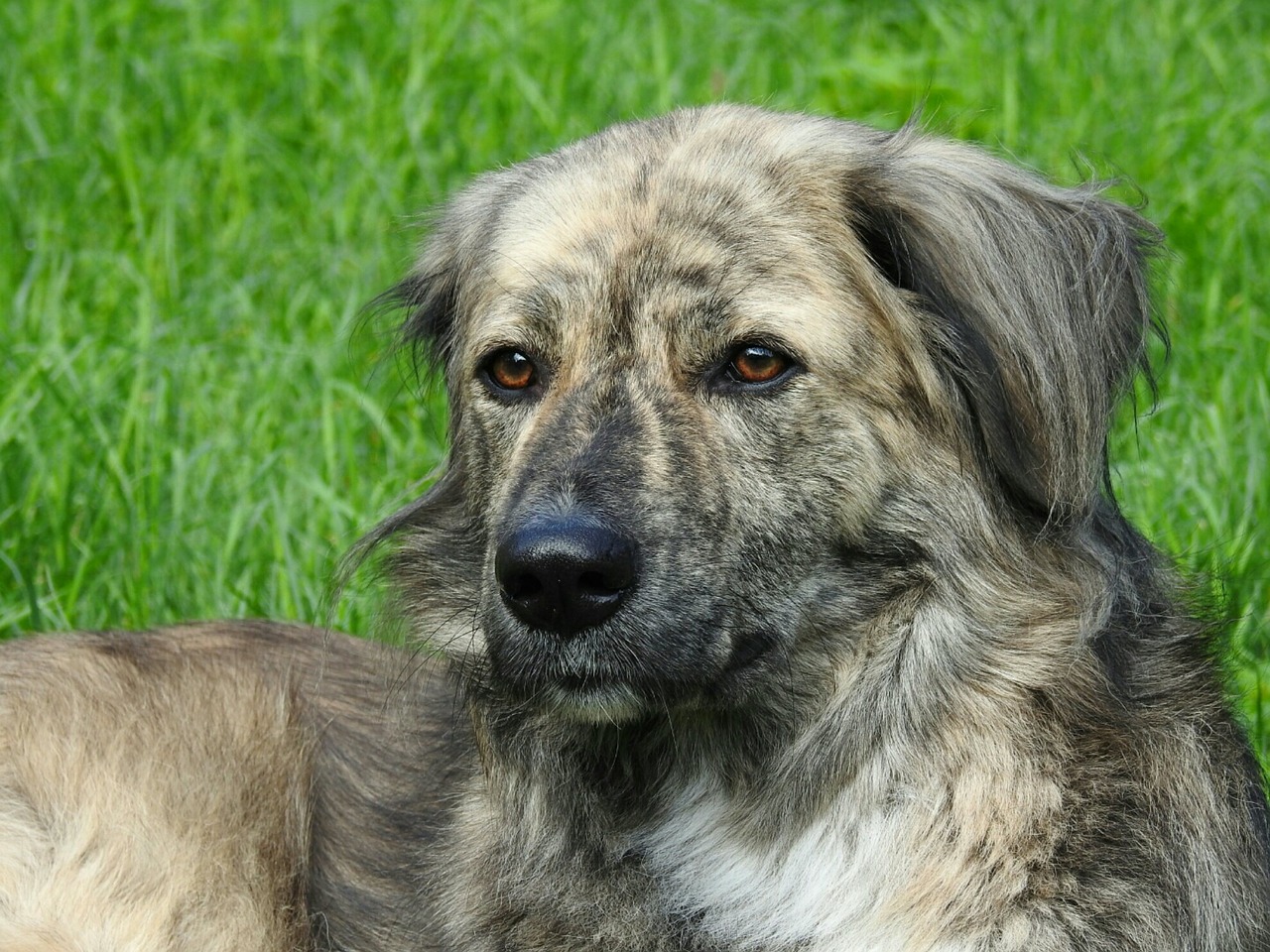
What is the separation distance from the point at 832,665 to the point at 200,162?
16.1ft

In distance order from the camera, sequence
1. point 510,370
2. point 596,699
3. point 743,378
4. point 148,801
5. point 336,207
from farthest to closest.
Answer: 1. point 336,207
2. point 148,801
3. point 510,370
4. point 743,378
5. point 596,699

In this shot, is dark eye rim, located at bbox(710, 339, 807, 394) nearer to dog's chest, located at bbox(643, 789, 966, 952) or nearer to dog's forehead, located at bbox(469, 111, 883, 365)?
dog's forehead, located at bbox(469, 111, 883, 365)

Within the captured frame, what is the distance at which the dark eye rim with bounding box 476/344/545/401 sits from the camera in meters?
3.46

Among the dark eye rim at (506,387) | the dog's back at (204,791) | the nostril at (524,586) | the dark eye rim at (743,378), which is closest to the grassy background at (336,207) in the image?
the dog's back at (204,791)

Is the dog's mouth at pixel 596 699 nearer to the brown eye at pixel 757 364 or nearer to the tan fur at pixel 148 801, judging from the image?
the brown eye at pixel 757 364

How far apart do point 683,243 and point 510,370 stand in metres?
0.46

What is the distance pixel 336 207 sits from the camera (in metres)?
6.98

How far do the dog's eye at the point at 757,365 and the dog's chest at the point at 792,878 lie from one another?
838mm

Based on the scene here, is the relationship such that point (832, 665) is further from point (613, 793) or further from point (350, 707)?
point (350, 707)

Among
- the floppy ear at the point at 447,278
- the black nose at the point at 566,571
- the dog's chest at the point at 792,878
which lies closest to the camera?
the black nose at the point at 566,571

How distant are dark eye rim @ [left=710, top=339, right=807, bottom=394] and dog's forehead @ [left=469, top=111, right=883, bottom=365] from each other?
30mm

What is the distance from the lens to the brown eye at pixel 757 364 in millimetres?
3242

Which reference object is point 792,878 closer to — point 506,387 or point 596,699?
point 596,699

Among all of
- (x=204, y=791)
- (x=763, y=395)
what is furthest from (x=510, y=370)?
(x=204, y=791)
